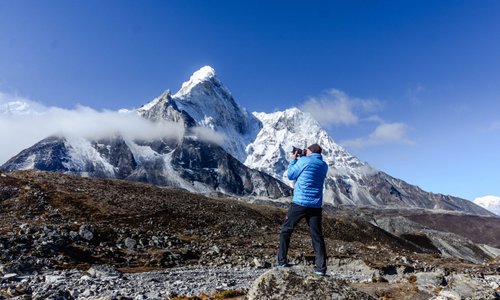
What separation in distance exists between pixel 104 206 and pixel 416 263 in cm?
2748

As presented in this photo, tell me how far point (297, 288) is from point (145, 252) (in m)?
18.0

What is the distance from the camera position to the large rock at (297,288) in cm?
916

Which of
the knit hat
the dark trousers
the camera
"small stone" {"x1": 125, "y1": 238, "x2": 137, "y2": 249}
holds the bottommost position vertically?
"small stone" {"x1": 125, "y1": 238, "x2": 137, "y2": 249}

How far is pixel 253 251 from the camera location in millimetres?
29609

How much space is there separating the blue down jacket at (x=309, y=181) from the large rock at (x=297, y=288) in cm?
286

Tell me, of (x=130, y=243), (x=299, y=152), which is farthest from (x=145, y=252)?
(x=299, y=152)

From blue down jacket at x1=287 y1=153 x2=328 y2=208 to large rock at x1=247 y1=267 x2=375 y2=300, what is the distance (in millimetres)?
2862

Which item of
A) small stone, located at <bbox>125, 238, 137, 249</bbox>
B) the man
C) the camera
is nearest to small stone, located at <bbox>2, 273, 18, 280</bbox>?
the man

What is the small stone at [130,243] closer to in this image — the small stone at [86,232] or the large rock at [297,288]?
the small stone at [86,232]

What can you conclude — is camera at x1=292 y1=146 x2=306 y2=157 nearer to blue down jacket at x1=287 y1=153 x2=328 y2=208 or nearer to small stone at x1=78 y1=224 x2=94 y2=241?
blue down jacket at x1=287 y1=153 x2=328 y2=208

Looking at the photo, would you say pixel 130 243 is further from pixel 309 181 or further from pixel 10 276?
pixel 309 181

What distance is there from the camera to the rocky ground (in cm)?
1388

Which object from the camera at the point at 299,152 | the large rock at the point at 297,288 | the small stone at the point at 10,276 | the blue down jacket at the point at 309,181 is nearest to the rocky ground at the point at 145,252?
the small stone at the point at 10,276

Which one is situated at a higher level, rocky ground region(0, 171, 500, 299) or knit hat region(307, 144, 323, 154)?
knit hat region(307, 144, 323, 154)
